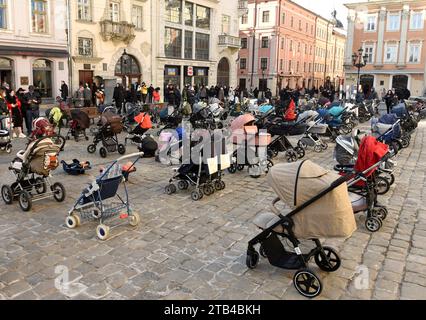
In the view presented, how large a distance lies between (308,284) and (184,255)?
1705mm

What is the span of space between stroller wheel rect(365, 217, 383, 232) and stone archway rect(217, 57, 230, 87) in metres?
32.9

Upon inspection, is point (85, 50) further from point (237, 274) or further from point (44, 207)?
point (237, 274)

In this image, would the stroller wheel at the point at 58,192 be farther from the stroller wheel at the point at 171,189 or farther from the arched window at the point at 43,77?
the arched window at the point at 43,77

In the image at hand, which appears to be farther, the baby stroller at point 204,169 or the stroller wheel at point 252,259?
the baby stroller at point 204,169

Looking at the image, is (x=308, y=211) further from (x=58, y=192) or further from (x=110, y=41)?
(x=110, y=41)

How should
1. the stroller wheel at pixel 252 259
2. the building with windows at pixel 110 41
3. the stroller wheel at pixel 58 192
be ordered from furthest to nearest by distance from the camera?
the building with windows at pixel 110 41 < the stroller wheel at pixel 58 192 < the stroller wheel at pixel 252 259

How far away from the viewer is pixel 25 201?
22.6ft

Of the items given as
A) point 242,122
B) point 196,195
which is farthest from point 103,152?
point 196,195

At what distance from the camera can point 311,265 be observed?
4980 mm

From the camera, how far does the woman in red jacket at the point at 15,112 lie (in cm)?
1374

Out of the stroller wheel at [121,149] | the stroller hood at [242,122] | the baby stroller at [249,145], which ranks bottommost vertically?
the stroller wheel at [121,149]

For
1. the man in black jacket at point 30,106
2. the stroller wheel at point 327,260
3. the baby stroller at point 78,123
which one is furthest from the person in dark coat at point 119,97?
the stroller wheel at point 327,260

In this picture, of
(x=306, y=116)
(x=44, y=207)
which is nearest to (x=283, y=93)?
(x=306, y=116)

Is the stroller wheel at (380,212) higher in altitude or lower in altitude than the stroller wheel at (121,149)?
lower
